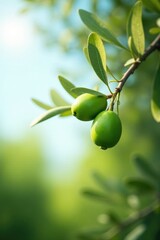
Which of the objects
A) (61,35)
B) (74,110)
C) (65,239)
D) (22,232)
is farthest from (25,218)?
(74,110)

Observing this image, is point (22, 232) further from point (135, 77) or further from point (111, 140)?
point (111, 140)

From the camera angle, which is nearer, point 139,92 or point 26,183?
point 139,92

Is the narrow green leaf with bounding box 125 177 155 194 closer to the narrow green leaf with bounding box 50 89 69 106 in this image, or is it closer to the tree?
the tree

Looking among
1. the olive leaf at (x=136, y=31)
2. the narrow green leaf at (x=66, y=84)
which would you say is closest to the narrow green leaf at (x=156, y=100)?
the olive leaf at (x=136, y=31)

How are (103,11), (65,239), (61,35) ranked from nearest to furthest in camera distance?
1. (103,11)
2. (61,35)
3. (65,239)

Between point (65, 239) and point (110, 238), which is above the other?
point (110, 238)

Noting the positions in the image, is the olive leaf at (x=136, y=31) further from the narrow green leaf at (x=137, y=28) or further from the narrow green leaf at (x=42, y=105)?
the narrow green leaf at (x=42, y=105)

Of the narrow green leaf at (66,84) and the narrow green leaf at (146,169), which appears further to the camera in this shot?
the narrow green leaf at (146,169)
